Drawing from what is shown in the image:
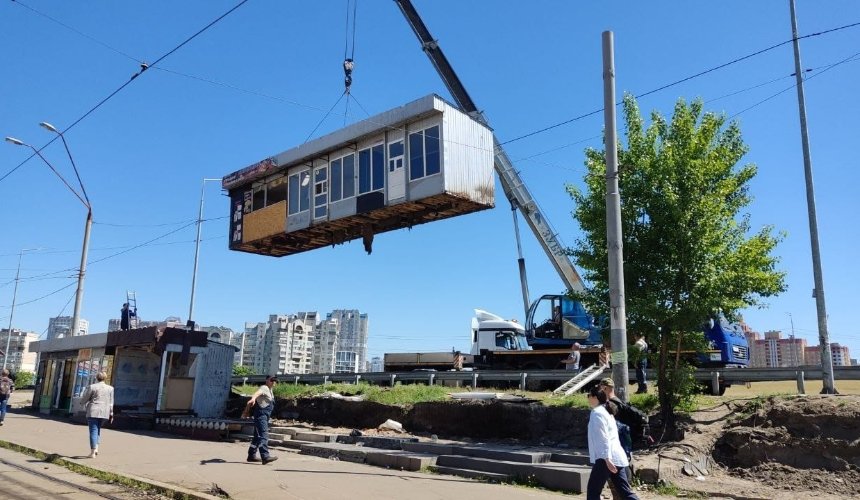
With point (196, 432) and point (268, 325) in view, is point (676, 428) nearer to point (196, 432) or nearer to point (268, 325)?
point (196, 432)

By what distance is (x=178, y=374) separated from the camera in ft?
69.5

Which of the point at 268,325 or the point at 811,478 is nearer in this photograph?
the point at 811,478

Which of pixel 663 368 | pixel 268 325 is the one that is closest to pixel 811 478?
pixel 663 368

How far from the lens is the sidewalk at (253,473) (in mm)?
9039

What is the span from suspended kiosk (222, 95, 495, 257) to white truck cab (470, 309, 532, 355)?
10035 mm

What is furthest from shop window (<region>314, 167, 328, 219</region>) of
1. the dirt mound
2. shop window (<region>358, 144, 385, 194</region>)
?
the dirt mound

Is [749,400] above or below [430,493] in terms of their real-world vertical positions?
above

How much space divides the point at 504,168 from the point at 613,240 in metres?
14.3

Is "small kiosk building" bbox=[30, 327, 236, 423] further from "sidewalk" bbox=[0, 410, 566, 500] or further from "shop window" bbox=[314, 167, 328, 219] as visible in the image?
"shop window" bbox=[314, 167, 328, 219]

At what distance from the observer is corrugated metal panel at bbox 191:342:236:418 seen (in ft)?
69.6

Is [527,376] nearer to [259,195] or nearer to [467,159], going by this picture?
[467,159]

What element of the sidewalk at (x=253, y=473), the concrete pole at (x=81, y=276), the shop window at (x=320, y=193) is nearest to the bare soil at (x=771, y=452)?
the sidewalk at (x=253, y=473)

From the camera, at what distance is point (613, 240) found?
1095 centimetres

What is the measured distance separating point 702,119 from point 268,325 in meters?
82.7
